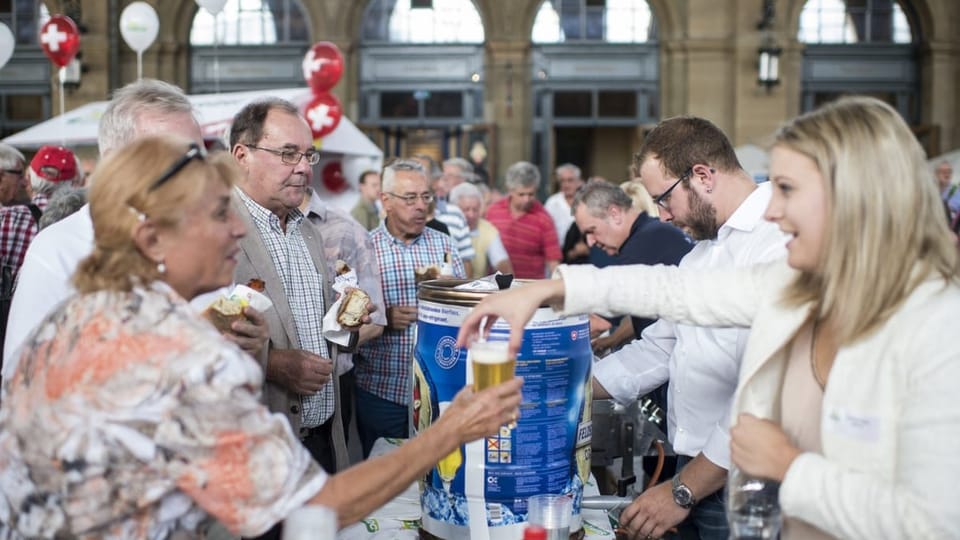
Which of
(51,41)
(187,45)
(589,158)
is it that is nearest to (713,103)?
(589,158)

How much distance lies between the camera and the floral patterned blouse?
5.59 feet

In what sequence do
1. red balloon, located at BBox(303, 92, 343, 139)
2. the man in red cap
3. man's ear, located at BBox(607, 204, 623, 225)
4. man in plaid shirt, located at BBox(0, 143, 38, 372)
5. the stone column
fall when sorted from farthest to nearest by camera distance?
the stone column < red balloon, located at BBox(303, 92, 343, 139) < the man in red cap < man in plaid shirt, located at BBox(0, 143, 38, 372) < man's ear, located at BBox(607, 204, 623, 225)

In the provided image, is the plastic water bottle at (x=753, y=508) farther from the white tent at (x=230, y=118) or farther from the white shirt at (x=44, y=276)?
the white tent at (x=230, y=118)

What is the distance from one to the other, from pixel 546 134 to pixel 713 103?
3.08 m

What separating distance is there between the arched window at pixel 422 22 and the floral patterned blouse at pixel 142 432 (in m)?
16.9

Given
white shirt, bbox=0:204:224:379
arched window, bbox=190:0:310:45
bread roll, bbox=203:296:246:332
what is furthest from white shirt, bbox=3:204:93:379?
arched window, bbox=190:0:310:45

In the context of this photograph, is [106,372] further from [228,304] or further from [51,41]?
[51,41]

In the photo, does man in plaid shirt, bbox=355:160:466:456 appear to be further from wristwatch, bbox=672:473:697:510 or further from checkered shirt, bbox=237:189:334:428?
wristwatch, bbox=672:473:697:510

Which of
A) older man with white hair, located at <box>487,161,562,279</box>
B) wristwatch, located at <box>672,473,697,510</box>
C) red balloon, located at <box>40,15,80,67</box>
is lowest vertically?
wristwatch, located at <box>672,473,697,510</box>

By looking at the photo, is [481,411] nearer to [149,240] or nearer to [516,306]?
[516,306]

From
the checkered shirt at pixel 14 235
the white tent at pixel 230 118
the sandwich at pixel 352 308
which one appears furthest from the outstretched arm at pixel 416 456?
the white tent at pixel 230 118

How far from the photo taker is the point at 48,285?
2.39m

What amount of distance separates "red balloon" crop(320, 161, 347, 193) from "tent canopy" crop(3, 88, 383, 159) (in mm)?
171

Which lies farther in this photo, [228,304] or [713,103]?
[713,103]
